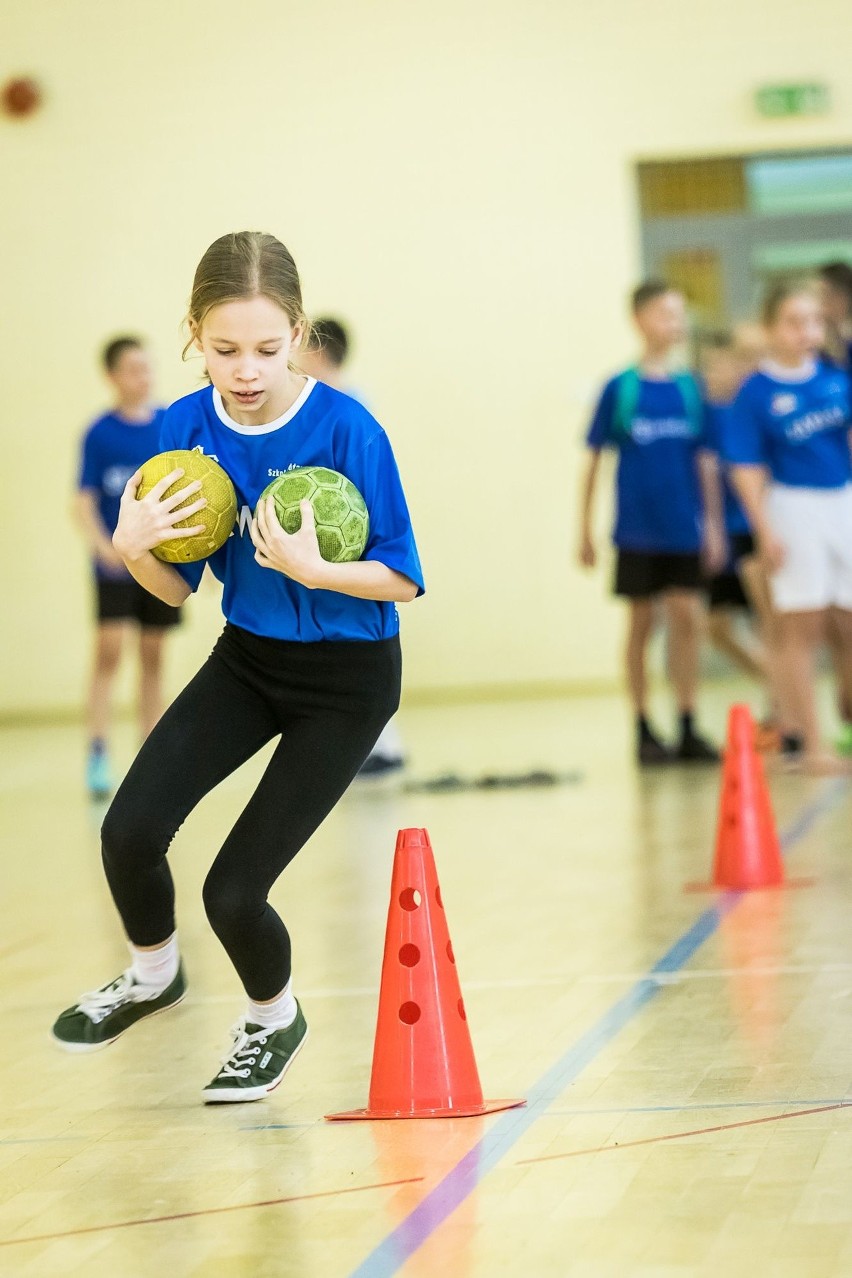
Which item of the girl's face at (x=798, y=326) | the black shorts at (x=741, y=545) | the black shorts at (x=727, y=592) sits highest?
the girl's face at (x=798, y=326)

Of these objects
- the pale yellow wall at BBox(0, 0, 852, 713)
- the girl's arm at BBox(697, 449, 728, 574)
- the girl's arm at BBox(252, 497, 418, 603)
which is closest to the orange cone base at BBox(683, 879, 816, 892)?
the girl's arm at BBox(252, 497, 418, 603)

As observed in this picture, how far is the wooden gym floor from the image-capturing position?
104 inches

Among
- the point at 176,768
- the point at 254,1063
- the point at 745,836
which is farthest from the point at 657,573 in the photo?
the point at 176,768

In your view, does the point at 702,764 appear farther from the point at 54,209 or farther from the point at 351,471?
the point at 54,209

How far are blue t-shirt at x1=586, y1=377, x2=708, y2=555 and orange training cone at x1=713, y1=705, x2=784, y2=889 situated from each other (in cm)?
288

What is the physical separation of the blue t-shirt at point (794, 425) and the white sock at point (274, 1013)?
4560 mm

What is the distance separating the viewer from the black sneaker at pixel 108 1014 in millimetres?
3619

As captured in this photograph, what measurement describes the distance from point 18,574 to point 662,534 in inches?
213

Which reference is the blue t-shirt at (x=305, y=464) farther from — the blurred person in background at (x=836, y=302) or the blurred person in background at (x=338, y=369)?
the blurred person in background at (x=836, y=302)

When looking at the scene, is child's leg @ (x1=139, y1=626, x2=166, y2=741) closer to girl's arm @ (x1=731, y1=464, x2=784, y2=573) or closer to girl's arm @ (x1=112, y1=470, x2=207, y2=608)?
girl's arm @ (x1=731, y1=464, x2=784, y2=573)

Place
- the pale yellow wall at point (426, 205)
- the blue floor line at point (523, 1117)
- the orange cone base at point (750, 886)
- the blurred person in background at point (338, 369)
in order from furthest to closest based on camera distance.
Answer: the pale yellow wall at point (426, 205) < the blurred person in background at point (338, 369) < the orange cone base at point (750, 886) < the blue floor line at point (523, 1117)

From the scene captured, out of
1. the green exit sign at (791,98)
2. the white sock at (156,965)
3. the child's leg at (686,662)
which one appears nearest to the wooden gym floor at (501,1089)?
the white sock at (156,965)

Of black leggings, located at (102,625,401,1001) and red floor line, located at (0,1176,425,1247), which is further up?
black leggings, located at (102,625,401,1001)

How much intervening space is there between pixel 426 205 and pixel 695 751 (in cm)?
497
